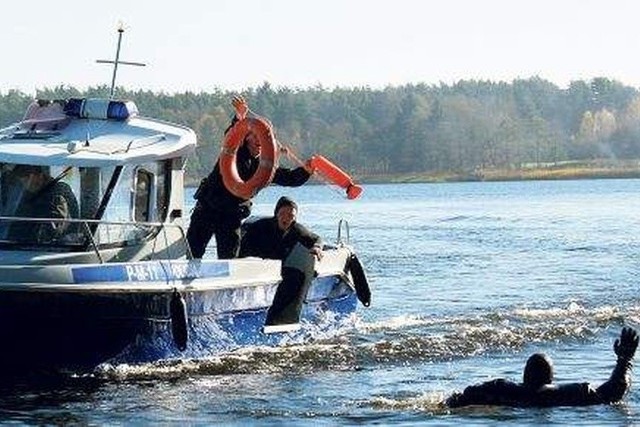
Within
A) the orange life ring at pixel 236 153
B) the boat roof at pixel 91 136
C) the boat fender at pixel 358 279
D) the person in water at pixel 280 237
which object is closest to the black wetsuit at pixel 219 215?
the orange life ring at pixel 236 153

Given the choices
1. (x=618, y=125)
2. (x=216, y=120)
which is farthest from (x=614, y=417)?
(x=618, y=125)

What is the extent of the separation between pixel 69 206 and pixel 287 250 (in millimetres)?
3555

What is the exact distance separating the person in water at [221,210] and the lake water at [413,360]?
56.9 inches

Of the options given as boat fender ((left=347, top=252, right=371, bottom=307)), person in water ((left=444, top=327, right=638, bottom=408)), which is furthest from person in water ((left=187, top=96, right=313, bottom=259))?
person in water ((left=444, top=327, right=638, bottom=408))

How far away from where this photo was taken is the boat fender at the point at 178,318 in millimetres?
18984

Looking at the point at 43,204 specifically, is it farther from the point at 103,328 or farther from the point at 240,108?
the point at 240,108

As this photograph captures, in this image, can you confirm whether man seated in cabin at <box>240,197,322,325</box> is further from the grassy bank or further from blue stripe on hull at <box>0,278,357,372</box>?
the grassy bank

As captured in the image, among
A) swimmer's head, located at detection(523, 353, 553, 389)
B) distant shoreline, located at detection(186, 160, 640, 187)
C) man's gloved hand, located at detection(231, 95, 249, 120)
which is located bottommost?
distant shoreline, located at detection(186, 160, 640, 187)

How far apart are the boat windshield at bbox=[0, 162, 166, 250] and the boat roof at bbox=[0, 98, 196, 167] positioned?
8.8 inches

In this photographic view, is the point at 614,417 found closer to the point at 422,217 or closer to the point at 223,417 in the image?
the point at 223,417

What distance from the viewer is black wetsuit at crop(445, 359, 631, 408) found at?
57.9 ft

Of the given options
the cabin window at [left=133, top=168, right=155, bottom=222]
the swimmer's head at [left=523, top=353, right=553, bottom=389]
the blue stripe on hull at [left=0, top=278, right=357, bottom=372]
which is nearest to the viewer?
the swimmer's head at [left=523, top=353, right=553, bottom=389]

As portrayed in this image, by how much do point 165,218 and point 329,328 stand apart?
3.65m

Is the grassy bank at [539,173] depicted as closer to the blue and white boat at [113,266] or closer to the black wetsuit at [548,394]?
the blue and white boat at [113,266]
